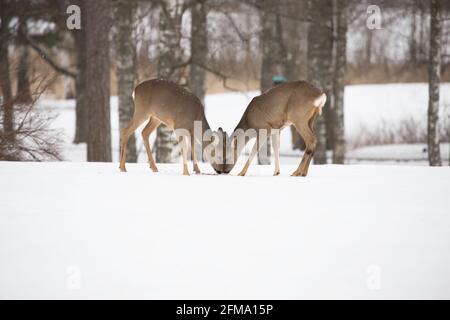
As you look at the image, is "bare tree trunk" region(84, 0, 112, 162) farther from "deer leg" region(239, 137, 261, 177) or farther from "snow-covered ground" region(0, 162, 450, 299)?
"snow-covered ground" region(0, 162, 450, 299)

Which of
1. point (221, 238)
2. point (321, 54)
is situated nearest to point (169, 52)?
point (321, 54)

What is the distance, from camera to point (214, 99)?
121 ft

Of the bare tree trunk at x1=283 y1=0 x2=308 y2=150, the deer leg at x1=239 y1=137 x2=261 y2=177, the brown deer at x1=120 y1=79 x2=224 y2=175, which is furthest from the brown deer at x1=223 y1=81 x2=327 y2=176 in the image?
the bare tree trunk at x1=283 y1=0 x2=308 y2=150

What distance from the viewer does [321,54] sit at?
17.5 m

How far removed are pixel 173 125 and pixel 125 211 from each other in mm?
3626

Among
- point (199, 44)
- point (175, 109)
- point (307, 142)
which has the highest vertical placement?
point (199, 44)

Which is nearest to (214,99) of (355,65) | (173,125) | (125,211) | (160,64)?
(355,65)

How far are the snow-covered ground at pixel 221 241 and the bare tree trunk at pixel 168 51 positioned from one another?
7773 millimetres

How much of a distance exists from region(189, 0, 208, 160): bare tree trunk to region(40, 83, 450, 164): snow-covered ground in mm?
1759

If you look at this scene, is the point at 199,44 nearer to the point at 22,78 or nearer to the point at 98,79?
the point at 22,78

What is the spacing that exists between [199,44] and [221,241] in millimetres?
14824

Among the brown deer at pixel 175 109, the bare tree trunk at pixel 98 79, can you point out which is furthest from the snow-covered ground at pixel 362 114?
the brown deer at pixel 175 109

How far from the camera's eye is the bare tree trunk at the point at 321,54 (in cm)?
1706
